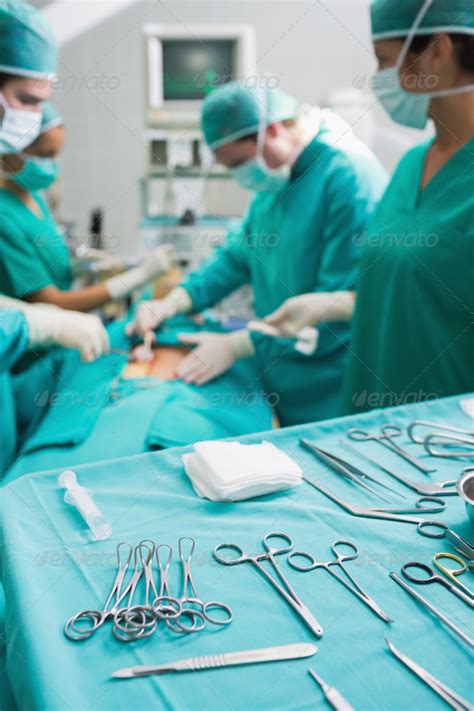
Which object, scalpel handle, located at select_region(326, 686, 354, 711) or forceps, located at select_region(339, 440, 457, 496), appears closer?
scalpel handle, located at select_region(326, 686, 354, 711)

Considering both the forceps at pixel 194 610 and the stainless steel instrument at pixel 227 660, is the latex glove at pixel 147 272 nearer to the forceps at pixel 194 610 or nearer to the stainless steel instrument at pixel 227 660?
the forceps at pixel 194 610

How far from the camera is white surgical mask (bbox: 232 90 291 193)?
2067 mm

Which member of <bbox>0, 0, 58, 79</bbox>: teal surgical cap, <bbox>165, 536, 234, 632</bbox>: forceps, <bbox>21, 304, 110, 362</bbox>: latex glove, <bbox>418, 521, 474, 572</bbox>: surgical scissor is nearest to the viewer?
<bbox>165, 536, 234, 632</bbox>: forceps

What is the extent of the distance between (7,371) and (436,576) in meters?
1.36

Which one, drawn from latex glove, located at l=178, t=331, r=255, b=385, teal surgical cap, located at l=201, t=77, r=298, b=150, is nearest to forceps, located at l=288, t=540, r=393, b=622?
latex glove, located at l=178, t=331, r=255, b=385

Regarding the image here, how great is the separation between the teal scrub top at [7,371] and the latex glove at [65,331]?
109 mm

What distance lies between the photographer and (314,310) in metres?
2.00

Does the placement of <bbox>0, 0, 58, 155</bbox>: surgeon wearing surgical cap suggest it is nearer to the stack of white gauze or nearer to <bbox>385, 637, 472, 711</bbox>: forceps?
the stack of white gauze

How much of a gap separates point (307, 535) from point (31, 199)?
176cm

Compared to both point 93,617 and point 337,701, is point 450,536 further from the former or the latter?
point 93,617

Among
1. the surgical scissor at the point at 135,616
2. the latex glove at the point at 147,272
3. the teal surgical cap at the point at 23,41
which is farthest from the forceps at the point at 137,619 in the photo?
the latex glove at the point at 147,272

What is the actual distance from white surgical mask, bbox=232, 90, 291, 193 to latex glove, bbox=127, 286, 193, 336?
1.93ft

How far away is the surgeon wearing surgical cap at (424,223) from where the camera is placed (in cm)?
148

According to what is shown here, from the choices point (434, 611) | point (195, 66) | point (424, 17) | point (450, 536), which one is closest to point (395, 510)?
point (450, 536)
